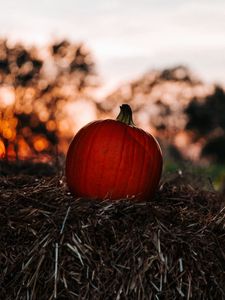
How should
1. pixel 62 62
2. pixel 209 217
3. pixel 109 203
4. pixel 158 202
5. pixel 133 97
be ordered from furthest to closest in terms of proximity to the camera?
pixel 133 97 < pixel 62 62 < pixel 158 202 < pixel 209 217 < pixel 109 203

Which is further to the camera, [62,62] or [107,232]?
[62,62]

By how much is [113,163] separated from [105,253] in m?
1.02

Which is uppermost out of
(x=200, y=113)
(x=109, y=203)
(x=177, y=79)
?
(x=109, y=203)

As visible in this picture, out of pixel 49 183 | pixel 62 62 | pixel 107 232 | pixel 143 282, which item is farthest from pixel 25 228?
pixel 62 62

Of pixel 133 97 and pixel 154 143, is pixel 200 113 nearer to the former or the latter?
pixel 133 97

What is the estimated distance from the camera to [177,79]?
41625 millimetres

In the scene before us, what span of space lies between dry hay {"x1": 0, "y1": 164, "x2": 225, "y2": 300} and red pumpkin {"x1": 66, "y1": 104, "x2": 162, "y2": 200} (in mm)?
517

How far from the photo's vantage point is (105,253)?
300 centimetres

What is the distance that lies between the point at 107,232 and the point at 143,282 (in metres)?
0.34

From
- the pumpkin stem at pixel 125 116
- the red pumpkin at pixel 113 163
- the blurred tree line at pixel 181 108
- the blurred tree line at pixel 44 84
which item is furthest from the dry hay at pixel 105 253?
the blurred tree line at pixel 181 108

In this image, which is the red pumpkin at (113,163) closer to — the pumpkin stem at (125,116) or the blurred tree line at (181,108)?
the pumpkin stem at (125,116)

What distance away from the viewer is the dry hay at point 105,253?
291 centimetres

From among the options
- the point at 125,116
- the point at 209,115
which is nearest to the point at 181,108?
the point at 209,115

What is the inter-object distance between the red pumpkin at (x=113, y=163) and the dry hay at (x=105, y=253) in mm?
517
